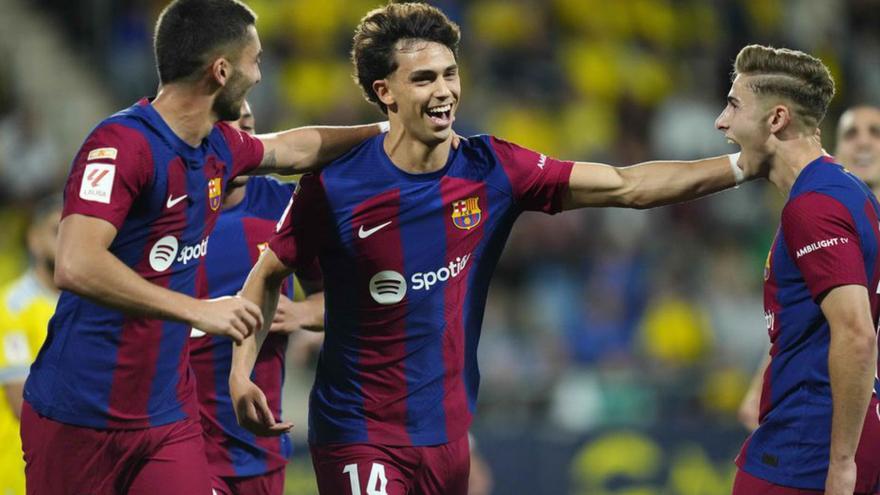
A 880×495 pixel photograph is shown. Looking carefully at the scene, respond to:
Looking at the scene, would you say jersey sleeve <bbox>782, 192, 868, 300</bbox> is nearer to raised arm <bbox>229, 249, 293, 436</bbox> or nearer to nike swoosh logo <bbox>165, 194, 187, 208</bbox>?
raised arm <bbox>229, 249, 293, 436</bbox>

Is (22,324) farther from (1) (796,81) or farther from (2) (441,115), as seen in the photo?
(1) (796,81)

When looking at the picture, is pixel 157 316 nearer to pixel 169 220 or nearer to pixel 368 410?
pixel 169 220

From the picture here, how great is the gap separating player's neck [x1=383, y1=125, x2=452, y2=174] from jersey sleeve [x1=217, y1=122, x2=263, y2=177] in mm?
Result: 495

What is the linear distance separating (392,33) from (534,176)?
764 mm

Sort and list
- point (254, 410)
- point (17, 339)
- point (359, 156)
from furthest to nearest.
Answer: point (17, 339)
point (359, 156)
point (254, 410)

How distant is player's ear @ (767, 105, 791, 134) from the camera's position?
500 centimetres

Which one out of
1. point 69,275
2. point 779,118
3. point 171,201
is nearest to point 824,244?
point 779,118

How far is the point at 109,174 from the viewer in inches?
178

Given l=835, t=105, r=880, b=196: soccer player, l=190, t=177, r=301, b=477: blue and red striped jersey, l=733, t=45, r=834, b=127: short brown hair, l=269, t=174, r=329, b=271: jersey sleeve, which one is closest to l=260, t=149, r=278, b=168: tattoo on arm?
l=269, t=174, r=329, b=271: jersey sleeve

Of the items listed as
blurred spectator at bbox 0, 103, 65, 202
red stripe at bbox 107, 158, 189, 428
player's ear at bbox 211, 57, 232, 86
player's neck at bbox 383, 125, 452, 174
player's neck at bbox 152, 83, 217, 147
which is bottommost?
red stripe at bbox 107, 158, 189, 428

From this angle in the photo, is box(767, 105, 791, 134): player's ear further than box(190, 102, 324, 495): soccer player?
No

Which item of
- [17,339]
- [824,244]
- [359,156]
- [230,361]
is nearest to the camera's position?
[824,244]

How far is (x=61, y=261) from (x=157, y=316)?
0.34 metres

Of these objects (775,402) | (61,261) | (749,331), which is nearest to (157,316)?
(61,261)
